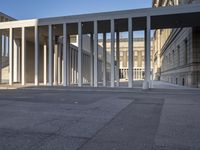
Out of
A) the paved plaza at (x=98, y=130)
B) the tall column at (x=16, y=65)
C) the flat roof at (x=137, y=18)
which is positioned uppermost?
the flat roof at (x=137, y=18)

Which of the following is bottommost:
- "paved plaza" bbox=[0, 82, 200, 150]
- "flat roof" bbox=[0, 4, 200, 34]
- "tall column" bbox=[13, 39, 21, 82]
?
"paved plaza" bbox=[0, 82, 200, 150]

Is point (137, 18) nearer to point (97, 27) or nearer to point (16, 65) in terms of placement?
point (97, 27)

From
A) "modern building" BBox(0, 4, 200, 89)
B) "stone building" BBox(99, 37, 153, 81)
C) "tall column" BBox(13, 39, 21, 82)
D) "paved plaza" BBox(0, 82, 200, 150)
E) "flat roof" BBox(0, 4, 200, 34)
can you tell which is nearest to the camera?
"paved plaza" BBox(0, 82, 200, 150)

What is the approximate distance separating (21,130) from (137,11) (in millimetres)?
16783

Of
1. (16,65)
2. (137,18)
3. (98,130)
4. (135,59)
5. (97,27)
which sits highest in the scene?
(135,59)

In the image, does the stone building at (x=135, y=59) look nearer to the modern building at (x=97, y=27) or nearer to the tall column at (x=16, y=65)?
the tall column at (x=16, y=65)

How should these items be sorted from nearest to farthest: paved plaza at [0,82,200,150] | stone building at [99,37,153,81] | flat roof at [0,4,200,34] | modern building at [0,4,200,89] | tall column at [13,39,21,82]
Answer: paved plaza at [0,82,200,150] < flat roof at [0,4,200,34] < modern building at [0,4,200,89] < tall column at [13,39,21,82] < stone building at [99,37,153,81]

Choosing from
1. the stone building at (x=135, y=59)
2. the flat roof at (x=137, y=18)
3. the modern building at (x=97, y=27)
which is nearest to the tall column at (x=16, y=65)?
the modern building at (x=97, y=27)

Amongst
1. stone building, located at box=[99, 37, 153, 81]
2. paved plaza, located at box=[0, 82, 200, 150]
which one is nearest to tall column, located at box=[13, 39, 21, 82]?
paved plaza, located at box=[0, 82, 200, 150]

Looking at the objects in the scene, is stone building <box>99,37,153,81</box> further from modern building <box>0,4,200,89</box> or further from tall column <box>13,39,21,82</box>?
modern building <box>0,4,200,89</box>

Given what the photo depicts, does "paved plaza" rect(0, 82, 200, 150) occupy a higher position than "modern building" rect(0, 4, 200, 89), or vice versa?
"modern building" rect(0, 4, 200, 89)

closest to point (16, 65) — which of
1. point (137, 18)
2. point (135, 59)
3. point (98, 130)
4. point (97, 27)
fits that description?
point (97, 27)

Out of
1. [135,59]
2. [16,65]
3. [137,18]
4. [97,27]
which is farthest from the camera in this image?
[135,59]

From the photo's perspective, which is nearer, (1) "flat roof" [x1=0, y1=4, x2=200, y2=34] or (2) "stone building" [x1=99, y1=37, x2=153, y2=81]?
(1) "flat roof" [x1=0, y1=4, x2=200, y2=34]
